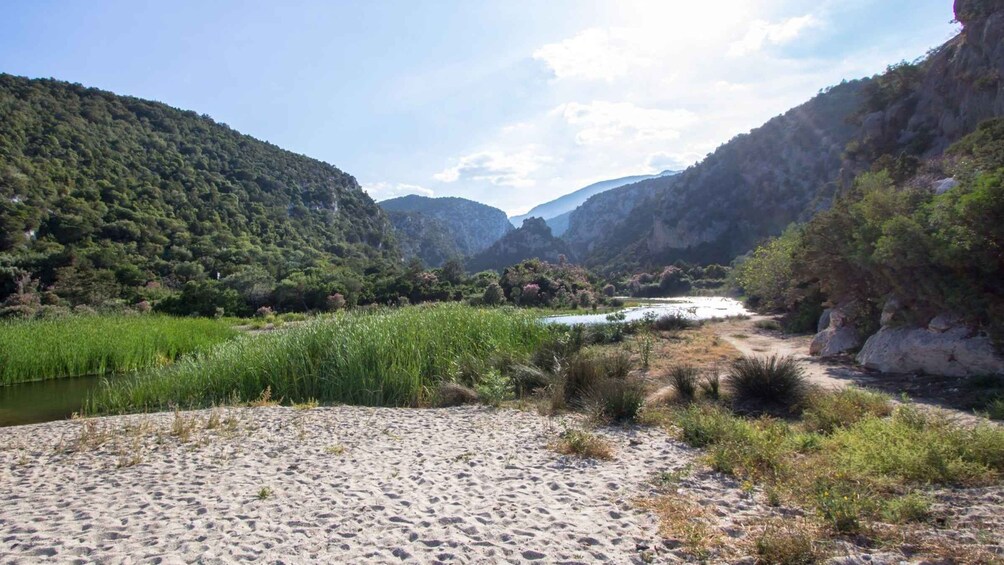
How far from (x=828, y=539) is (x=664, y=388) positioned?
715 cm

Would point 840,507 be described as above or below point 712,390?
above

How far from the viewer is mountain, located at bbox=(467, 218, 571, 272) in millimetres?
142000

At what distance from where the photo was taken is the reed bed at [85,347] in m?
18.3

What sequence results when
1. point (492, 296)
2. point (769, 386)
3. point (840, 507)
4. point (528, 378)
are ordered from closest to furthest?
point (840, 507), point (769, 386), point (528, 378), point (492, 296)

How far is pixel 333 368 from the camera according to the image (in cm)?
1353

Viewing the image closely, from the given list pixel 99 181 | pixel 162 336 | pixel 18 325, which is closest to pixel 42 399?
pixel 162 336

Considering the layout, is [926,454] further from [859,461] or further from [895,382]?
[895,382]

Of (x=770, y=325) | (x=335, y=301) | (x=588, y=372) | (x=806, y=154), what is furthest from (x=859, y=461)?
(x=806, y=154)

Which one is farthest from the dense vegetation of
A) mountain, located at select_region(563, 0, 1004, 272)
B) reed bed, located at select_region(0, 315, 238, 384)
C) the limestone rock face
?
reed bed, located at select_region(0, 315, 238, 384)

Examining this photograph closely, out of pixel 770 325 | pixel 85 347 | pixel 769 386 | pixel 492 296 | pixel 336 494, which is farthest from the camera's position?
pixel 492 296

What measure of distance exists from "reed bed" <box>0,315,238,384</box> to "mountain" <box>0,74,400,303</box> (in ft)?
72.7

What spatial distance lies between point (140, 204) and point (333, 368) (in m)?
58.7

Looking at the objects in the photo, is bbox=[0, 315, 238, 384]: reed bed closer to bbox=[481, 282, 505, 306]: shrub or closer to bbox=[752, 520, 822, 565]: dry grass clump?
bbox=[752, 520, 822, 565]: dry grass clump

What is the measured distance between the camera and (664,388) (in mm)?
11094
